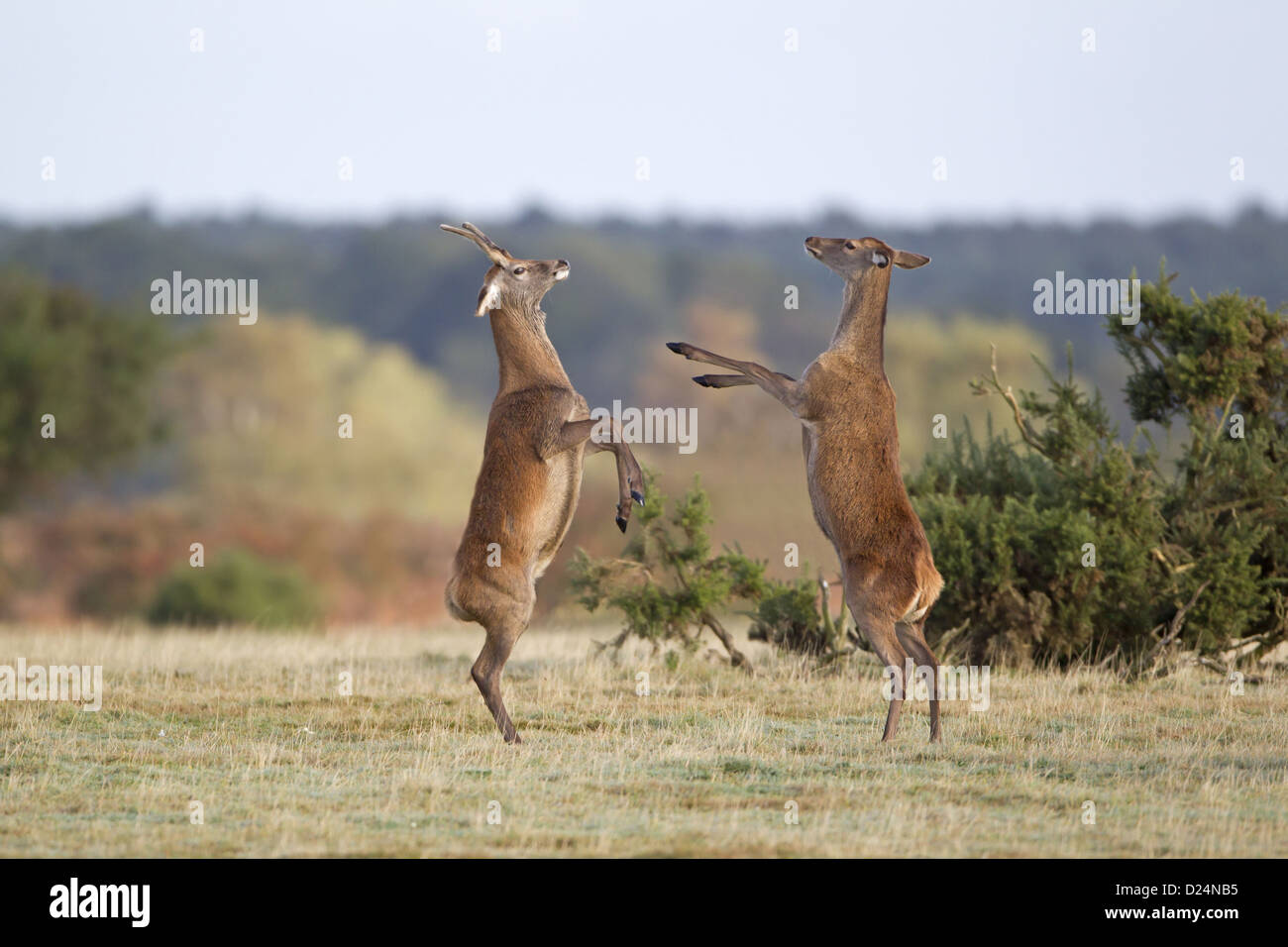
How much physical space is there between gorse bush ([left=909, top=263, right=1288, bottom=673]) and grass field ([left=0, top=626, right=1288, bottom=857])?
776 millimetres

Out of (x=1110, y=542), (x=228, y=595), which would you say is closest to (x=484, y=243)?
(x=1110, y=542)

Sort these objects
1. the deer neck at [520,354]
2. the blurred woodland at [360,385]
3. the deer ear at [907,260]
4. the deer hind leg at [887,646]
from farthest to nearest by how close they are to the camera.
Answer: the blurred woodland at [360,385] → the deer ear at [907,260] → the deer neck at [520,354] → the deer hind leg at [887,646]

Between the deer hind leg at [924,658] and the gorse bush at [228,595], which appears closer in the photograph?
the deer hind leg at [924,658]

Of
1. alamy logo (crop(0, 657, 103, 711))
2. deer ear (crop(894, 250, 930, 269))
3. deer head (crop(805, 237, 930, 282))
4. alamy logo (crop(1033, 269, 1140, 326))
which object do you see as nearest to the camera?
deer head (crop(805, 237, 930, 282))

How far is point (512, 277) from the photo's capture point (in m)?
10.5

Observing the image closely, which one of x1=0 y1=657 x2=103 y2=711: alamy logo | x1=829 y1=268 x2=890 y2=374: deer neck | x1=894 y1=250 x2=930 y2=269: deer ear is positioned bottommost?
x1=0 y1=657 x2=103 y2=711: alamy logo

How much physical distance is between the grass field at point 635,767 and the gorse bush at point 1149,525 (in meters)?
0.78

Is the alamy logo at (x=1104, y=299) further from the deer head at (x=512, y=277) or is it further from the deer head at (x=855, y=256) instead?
the deer head at (x=512, y=277)

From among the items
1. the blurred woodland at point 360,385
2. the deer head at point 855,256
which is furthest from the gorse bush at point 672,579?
the blurred woodland at point 360,385

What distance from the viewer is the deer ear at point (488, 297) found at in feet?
33.1

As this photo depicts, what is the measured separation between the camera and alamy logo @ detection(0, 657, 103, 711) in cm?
1129

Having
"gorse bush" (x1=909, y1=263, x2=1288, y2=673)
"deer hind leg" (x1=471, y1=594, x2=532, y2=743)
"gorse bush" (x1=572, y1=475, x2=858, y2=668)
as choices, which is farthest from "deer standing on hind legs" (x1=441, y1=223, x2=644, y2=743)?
"gorse bush" (x1=909, y1=263, x2=1288, y2=673)

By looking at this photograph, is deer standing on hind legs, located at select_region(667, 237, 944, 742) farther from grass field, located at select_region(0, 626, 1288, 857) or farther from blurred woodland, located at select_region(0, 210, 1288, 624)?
blurred woodland, located at select_region(0, 210, 1288, 624)

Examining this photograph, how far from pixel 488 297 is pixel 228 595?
21.5 metres
